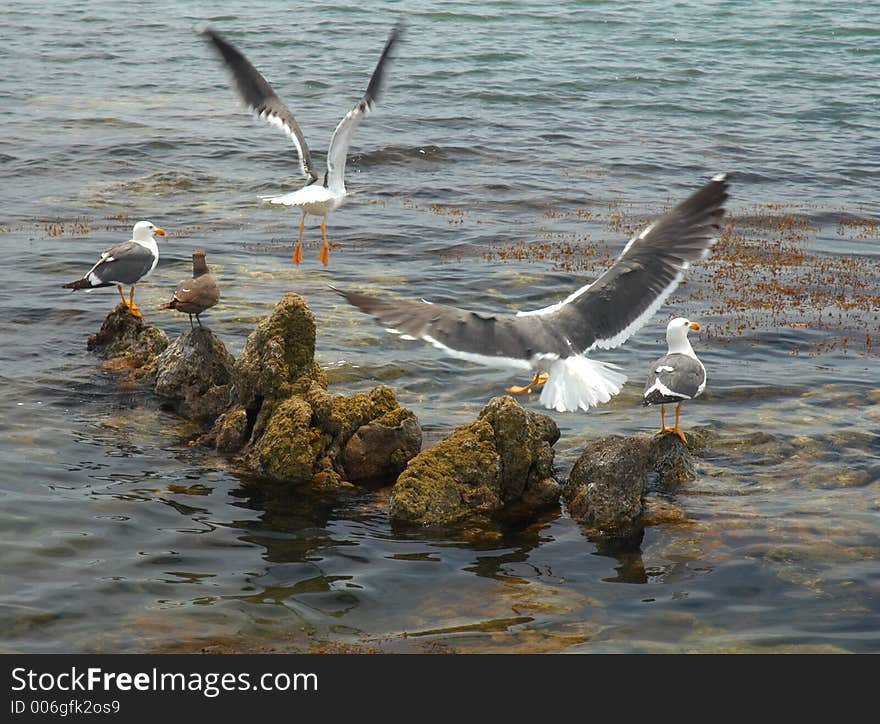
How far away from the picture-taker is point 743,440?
1099 centimetres

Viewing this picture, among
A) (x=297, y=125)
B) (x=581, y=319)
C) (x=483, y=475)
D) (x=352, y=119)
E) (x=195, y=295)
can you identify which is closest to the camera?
(x=483, y=475)

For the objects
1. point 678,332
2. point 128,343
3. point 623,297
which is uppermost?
point 623,297

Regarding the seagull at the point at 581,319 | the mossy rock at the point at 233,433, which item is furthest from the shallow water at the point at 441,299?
the seagull at the point at 581,319

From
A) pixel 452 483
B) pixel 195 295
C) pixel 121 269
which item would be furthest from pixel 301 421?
pixel 121 269

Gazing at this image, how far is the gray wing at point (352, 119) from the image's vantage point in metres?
13.8

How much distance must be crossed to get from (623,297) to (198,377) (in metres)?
→ 4.38

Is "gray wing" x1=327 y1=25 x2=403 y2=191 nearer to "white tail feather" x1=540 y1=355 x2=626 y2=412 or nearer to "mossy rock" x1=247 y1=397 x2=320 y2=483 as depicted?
"mossy rock" x1=247 y1=397 x2=320 y2=483

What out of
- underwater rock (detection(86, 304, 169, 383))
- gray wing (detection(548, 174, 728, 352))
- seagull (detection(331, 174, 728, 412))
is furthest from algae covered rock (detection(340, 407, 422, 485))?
underwater rock (detection(86, 304, 169, 383))

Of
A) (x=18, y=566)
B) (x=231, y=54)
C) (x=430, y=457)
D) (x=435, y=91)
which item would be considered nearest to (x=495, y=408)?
(x=430, y=457)

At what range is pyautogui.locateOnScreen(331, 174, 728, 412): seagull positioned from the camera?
27.7 ft

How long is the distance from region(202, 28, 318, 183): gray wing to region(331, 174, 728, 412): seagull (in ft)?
19.7

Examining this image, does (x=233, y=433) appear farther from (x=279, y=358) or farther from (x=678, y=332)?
(x=678, y=332)

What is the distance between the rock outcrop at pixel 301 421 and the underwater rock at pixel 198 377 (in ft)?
1.21

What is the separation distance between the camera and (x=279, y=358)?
10406 mm
